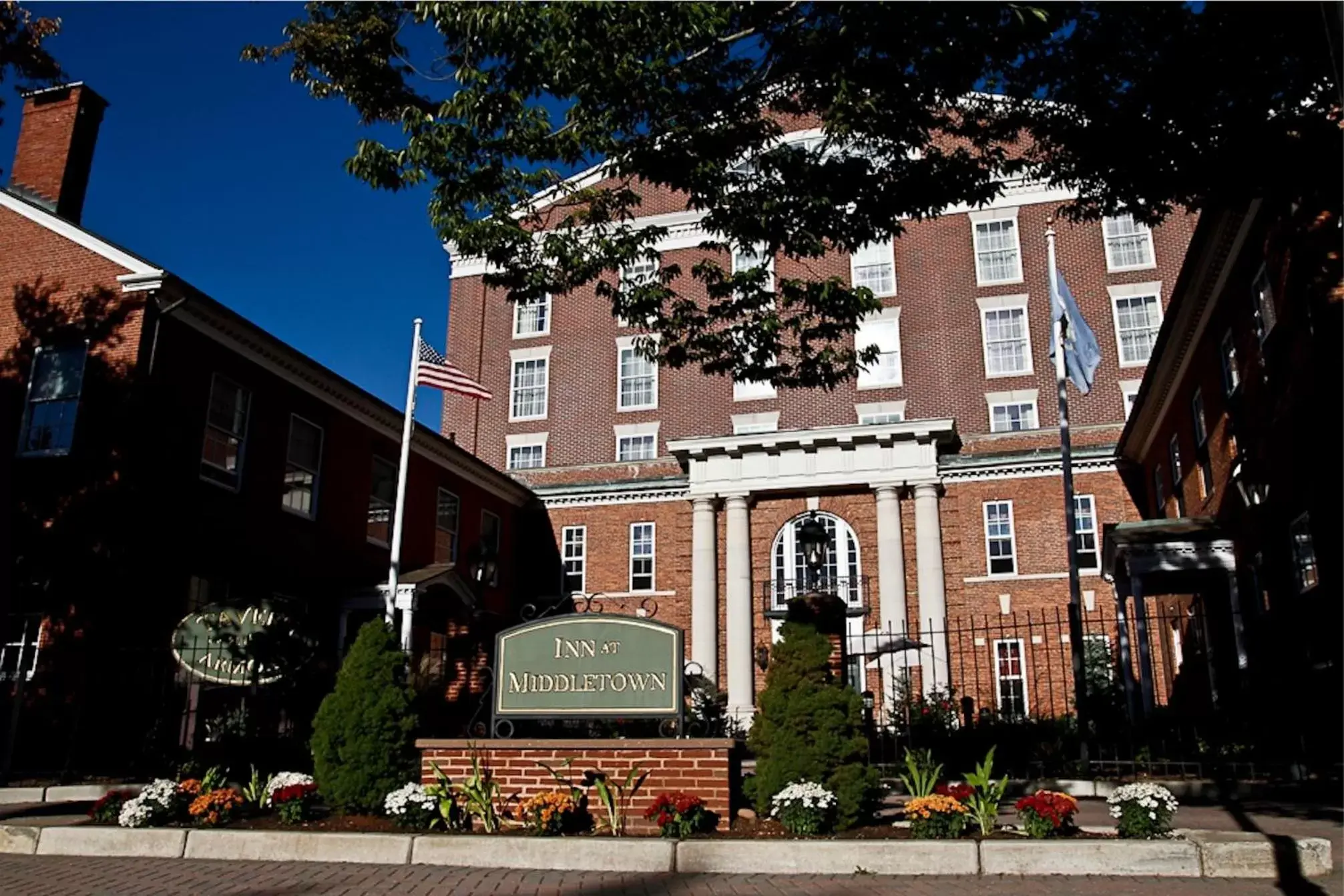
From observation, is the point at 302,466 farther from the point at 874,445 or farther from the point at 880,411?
the point at 880,411

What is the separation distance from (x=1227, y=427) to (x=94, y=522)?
19568 mm

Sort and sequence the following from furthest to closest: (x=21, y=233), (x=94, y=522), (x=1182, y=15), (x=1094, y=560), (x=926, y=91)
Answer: (x=1094, y=560) → (x=21, y=233) → (x=94, y=522) → (x=926, y=91) → (x=1182, y=15)

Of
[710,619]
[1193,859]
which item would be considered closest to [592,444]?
[710,619]

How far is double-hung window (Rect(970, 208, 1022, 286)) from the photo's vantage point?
1391 inches

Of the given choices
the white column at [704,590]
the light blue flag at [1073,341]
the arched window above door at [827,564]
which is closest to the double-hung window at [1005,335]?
the arched window above door at [827,564]

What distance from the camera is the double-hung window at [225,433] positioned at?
19.0 meters

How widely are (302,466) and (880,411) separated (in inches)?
787

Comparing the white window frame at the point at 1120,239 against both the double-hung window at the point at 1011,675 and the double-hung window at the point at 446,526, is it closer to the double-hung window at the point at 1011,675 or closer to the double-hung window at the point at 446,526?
the double-hung window at the point at 1011,675

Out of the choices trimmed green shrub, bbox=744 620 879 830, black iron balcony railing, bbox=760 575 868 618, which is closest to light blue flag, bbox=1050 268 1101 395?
black iron balcony railing, bbox=760 575 868 618

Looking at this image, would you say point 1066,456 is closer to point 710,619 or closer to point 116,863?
point 710,619

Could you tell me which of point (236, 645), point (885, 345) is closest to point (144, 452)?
point (236, 645)

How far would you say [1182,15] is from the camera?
9312 mm

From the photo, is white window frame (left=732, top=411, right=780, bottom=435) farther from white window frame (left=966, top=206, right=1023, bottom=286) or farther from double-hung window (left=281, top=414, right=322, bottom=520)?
double-hung window (left=281, top=414, right=322, bottom=520)

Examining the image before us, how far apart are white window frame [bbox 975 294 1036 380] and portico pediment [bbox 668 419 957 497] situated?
22.2 feet
